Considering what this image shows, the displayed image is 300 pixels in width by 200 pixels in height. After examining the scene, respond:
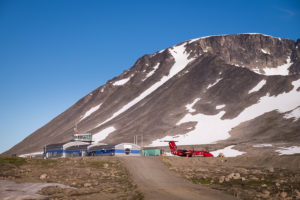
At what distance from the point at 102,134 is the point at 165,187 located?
146690 mm

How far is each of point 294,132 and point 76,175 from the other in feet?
294

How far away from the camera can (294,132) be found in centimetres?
11188

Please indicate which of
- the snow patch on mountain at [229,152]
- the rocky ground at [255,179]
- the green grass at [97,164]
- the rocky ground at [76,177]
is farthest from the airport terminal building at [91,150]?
the rocky ground at [255,179]

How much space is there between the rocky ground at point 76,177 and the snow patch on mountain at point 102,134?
4340 inches

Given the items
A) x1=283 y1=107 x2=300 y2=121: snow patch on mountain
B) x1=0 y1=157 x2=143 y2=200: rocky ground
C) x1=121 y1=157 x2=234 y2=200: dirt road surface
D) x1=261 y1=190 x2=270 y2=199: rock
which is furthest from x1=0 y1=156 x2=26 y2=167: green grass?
x1=283 y1=107 x2=300 y2=121: snow patch on mountain

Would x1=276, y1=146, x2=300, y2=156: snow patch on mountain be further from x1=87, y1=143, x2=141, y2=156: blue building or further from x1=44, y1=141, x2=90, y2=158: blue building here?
x1=44, y1=141, x2=90, y2=158: blue building

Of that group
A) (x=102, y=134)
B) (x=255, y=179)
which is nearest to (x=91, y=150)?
(x=255, y=179)

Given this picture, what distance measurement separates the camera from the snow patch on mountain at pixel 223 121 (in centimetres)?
13588

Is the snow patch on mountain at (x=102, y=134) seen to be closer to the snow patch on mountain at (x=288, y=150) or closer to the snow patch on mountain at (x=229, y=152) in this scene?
the snow patch on mountain at (x=229, y=152)

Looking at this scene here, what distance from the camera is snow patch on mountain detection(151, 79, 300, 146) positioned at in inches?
5349

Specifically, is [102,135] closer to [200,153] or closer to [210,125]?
[210,125]

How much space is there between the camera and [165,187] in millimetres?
29359

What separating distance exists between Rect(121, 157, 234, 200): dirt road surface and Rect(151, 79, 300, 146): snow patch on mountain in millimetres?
89893

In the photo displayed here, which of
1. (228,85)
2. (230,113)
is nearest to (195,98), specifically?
(228,85)
